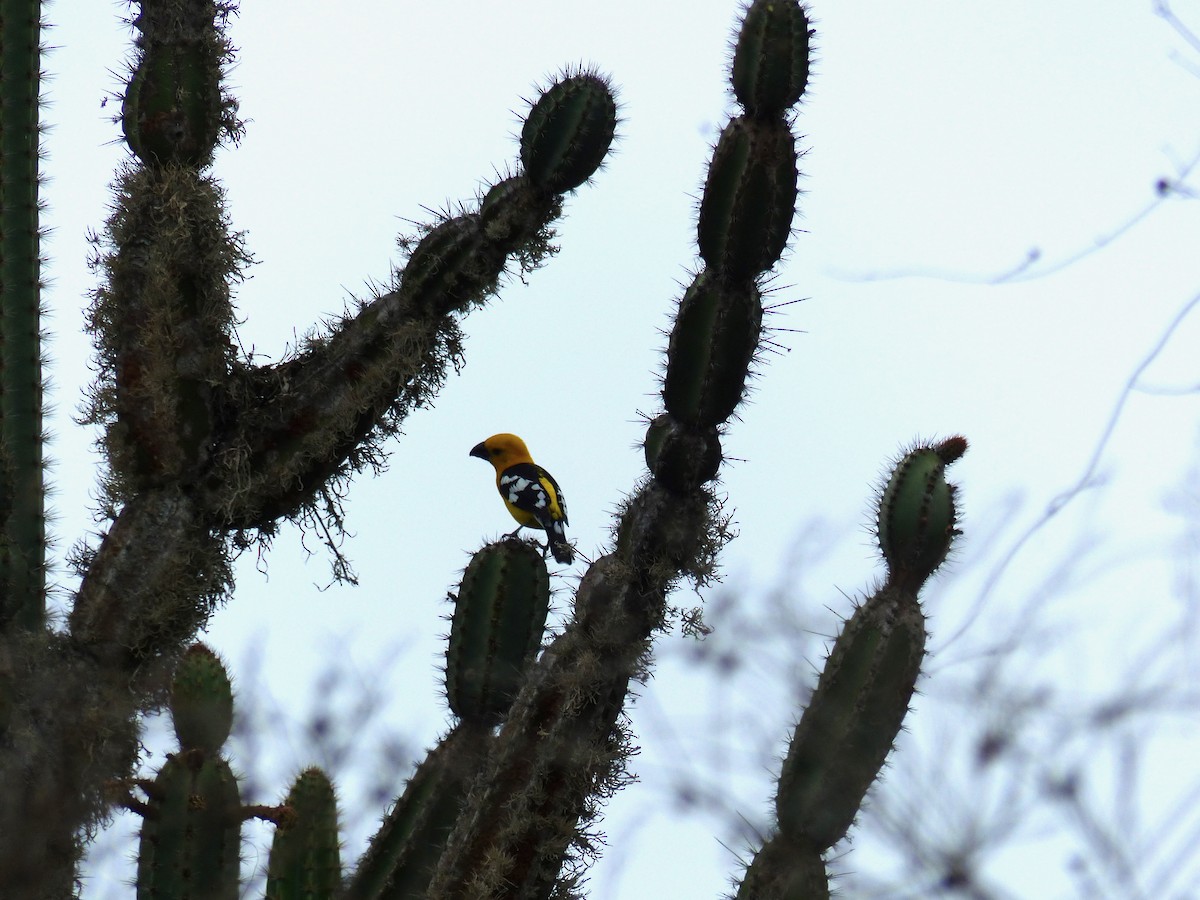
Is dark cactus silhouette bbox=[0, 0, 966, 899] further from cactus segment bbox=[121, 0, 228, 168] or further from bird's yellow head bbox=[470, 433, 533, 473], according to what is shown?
bird's yellow head bbox=[470, 433, 533, 473]

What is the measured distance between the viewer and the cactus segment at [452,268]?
524 cm

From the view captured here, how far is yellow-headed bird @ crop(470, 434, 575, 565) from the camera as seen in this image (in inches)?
254

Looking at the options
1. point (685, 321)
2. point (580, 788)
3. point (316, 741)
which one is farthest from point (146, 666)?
point (685, 321)

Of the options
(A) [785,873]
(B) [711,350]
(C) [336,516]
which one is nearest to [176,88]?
(C) [336,516]

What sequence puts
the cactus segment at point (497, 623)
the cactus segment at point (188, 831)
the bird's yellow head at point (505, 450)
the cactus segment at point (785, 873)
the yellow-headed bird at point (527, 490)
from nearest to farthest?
the cactus segment at point (785, 873), the cactus segment at point (188, 831), the cactus segment at point (497, 623), the yellow-headed bird at point (527, 490), the bird's yellow head at point (505, 450)

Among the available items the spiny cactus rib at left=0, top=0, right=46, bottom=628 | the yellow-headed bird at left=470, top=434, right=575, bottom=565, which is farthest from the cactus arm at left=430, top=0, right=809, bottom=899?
the spiny cactus rib at left=0, top=0, right=46, bottom=628

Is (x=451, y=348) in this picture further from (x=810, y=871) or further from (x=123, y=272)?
(x=810, y=871)

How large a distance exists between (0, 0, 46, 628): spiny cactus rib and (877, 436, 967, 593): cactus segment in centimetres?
279

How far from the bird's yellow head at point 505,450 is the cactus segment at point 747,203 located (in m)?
2.77

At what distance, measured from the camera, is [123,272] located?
523 cm

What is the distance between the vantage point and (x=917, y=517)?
4.25 metres

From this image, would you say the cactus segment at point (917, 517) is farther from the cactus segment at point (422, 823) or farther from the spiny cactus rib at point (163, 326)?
the spiny cactus rib at point (163, 326)

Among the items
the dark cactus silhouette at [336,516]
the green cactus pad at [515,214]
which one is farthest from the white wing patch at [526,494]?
the green cactus pad at [515,214]

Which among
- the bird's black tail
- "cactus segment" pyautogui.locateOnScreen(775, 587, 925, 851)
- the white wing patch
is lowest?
"cactus segment" pyautogui.locateOnScreen(775, 587, 925, 851)
